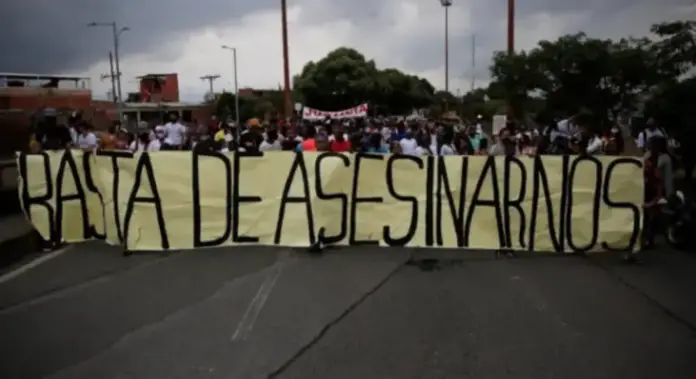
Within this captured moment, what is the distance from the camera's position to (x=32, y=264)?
1095 cm

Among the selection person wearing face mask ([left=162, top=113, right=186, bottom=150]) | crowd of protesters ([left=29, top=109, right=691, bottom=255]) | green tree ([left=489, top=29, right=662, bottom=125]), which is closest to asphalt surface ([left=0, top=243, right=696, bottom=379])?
crowd of protesters ([left=29, top=109, right=691, bottom=255])

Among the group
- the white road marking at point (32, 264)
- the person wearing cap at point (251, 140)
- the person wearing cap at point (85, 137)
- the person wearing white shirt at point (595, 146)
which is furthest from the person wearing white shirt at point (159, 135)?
the person wearing white shirt at point (595, 146)

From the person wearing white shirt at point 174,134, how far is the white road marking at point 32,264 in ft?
21.2

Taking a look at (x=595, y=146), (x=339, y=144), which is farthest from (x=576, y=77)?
(x=339, y=144)

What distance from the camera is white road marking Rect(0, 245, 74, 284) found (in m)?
10.0

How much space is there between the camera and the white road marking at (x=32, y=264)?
10.0 meters

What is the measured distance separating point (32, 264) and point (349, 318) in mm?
5520

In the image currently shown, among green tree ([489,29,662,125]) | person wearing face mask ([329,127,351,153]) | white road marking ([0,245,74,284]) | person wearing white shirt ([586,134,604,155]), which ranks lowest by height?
white road marking ([0,245,74,284])

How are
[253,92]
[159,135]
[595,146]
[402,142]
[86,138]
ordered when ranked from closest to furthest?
[595,146] → [402,142] → [86,138] → [159,135] → [253,92]

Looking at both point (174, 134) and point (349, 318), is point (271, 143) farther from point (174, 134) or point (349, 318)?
point (349, 318)

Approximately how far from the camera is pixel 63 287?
911 cm

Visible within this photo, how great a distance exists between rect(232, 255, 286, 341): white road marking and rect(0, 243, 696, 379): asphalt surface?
25 millimetres

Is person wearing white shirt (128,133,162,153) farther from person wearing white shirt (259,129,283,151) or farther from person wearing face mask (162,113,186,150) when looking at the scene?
person wearing white shirt (259,129,283,151)

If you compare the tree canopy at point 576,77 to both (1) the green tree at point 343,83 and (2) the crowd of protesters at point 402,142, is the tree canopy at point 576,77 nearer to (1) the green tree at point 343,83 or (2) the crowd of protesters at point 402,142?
(2) the crowd of protesters at point 402,142
